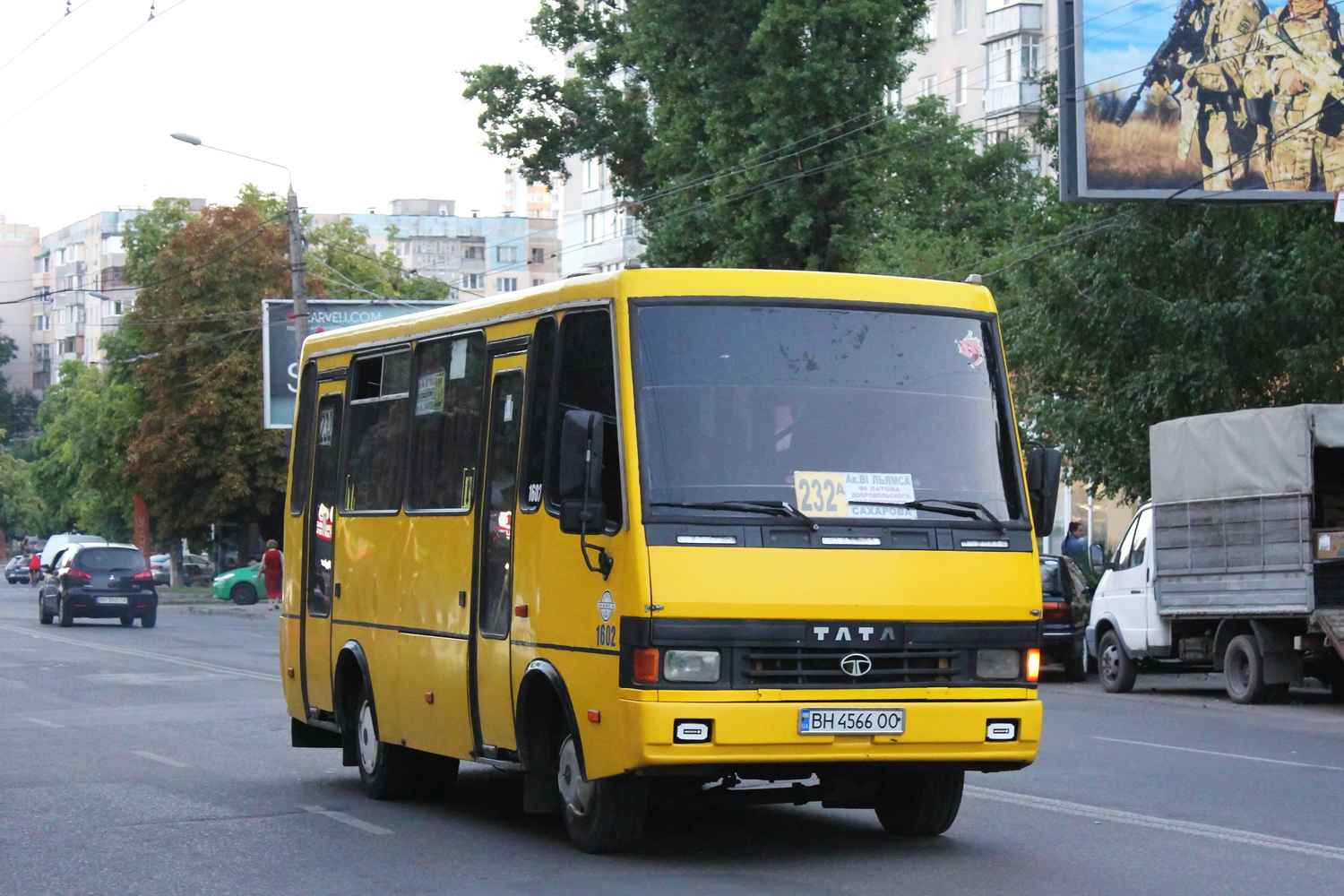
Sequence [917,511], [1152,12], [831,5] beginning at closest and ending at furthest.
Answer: [917,511]
[1152,12]
[831,5]

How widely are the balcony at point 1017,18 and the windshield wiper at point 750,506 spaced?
182ft

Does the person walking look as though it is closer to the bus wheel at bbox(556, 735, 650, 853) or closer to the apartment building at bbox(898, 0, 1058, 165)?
Result: the apartment building at bbox(898, 0, 1058, 165)

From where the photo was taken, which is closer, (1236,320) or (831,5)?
(1236,320)

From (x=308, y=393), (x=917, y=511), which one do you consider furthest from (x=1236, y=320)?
(x=917, y=511)

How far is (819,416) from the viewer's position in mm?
9266

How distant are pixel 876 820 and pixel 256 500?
5325cm

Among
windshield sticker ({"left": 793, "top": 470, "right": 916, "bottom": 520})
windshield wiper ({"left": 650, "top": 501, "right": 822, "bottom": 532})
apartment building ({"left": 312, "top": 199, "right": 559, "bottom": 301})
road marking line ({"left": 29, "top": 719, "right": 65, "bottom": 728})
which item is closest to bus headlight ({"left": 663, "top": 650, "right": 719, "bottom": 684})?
windshield wiper ({"left": 650, "top": 501, "right": 822, "bottom": 532})

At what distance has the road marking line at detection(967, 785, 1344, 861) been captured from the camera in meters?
9.54

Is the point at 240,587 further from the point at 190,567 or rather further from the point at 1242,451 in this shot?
the point at 1242,451

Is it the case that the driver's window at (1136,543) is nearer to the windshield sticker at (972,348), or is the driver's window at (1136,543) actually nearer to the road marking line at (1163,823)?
the road marking line at (1163,823)

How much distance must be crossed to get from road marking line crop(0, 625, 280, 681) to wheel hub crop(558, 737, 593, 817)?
46.0 feet

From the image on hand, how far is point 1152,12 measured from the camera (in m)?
24.6

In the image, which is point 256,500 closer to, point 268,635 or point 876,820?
point 268,635

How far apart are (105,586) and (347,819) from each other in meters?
Result: 30.1
